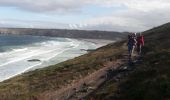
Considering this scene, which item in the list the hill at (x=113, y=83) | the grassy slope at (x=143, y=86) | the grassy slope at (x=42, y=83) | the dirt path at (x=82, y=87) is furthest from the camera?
the grassy slope at (x=42, y=83)

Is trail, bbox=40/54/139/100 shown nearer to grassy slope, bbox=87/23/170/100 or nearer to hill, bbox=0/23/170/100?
hill, bbox=0/23/170/100

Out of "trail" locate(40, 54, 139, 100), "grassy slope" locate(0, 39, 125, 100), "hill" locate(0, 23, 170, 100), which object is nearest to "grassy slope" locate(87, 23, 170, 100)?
"hill" locate(0, 23, 170, 100)

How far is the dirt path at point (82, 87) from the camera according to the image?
87.8ft

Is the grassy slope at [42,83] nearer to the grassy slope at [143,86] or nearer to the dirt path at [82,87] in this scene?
the dirt path at [82,87]

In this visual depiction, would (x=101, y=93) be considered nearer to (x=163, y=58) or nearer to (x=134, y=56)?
(x=163, y=58)

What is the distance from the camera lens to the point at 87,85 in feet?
93.6

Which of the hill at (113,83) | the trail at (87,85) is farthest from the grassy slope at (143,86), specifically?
the trail at (87,85)

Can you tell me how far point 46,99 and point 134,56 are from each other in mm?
13296

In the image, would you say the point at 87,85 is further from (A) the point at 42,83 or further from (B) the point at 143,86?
(B) the point at 143,86

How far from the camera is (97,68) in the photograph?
34.2m

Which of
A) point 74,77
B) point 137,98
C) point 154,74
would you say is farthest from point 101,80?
point 137,98

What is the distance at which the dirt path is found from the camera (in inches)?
1053

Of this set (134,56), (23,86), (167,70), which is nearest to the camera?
(167,70)

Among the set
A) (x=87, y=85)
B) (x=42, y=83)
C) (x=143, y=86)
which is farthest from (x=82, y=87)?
(x=143, y=86)
